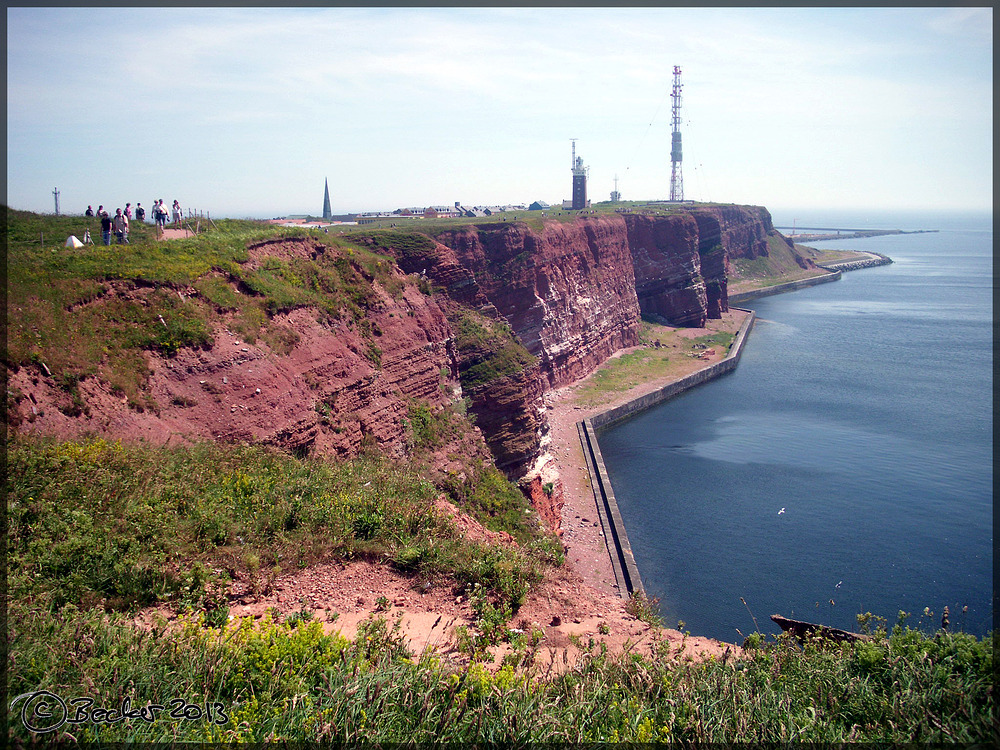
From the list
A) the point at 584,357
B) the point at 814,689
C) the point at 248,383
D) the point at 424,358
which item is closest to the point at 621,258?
the point at 584,357

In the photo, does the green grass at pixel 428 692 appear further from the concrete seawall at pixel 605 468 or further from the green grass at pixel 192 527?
the concrete seawall at pixel 605 468

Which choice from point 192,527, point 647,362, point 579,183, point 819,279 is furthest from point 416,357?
point 819,279

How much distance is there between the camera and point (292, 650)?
6.88 meters

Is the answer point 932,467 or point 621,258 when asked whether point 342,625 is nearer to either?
point 932,467

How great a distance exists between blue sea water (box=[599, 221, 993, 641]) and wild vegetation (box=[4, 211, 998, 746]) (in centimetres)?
562

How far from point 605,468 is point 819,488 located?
11.3 metres

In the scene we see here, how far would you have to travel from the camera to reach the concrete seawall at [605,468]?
2414 centimetres

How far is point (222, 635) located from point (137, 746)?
71.5 inches

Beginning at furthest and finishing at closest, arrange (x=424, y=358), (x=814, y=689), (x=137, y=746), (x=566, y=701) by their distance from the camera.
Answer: (x=424, y=358) → (x=814, y=689) → (x=566, y=701) → (x=137, y=746)

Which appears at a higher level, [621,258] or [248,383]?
[621,258]

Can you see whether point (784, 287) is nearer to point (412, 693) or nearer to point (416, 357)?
point (416, 357)

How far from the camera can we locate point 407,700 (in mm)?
6465

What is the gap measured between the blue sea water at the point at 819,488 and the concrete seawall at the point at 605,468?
38.8 inches

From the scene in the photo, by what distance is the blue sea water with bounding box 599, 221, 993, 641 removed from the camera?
2389 centimetres
